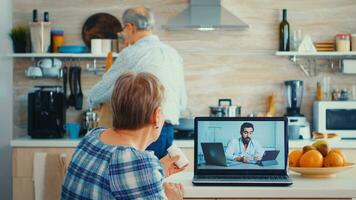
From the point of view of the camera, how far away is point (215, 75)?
5.14 metres

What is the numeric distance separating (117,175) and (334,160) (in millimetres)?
1119

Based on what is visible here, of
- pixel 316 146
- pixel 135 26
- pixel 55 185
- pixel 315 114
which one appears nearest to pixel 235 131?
pixel 316 146

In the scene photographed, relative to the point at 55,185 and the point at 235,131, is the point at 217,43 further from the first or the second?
the point at 235,131

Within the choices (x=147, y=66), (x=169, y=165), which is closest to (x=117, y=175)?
(x=169, y=165)

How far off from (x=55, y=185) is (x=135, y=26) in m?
1.48

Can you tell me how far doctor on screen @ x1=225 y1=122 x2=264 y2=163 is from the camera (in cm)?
245

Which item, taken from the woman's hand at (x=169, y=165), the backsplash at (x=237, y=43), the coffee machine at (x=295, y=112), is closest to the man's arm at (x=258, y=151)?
the woman's hand at (x=169, y=165)

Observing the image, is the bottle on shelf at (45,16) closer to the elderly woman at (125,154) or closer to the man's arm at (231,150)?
the man's arm at (231,150)

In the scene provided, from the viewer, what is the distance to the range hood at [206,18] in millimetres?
4809

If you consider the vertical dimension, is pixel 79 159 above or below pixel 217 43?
below

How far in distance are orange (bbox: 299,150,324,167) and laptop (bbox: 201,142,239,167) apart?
0.96 feet

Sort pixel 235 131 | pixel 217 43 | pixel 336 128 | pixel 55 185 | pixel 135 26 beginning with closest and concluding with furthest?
1. pixel 235 131
2. pixel 135 26
3. pixel 55 185
4. pixel 336 128
5. pixel 217 43

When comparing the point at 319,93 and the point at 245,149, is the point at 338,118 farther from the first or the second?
the point at 245,149

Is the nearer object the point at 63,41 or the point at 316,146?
the point at 316,146
